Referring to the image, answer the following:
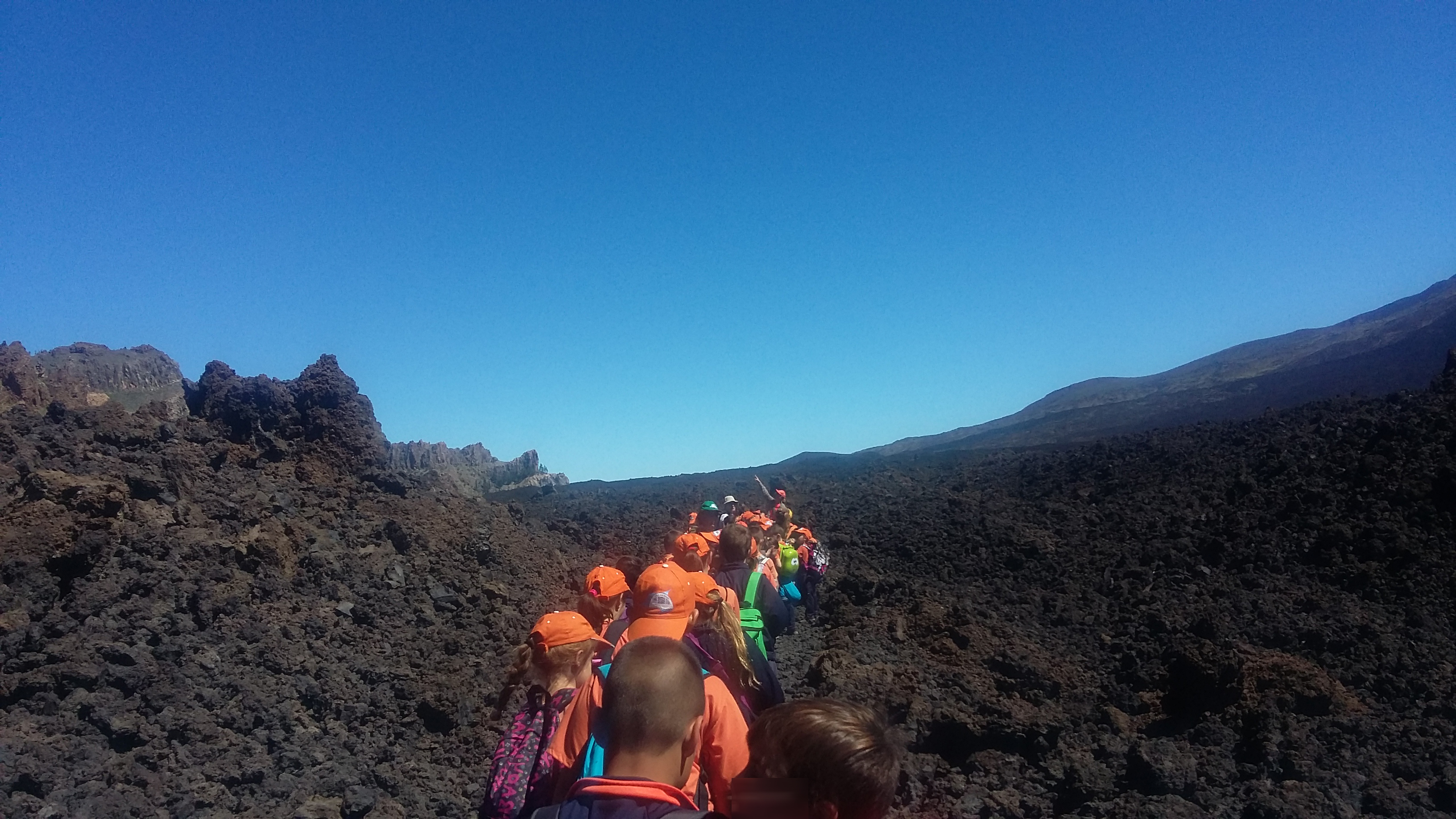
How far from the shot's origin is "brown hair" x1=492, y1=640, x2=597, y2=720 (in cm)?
267

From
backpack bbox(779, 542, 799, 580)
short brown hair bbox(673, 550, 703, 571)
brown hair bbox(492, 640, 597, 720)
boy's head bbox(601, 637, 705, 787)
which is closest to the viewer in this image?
boy's head bbox(601, 637, 705, 787)

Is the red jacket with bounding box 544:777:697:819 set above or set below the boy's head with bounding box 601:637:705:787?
below

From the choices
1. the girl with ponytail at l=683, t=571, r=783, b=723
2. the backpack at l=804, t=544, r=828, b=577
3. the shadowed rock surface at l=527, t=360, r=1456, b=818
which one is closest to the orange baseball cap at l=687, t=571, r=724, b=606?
the girl with ponytail at l=683, t=571, r=783, b=723

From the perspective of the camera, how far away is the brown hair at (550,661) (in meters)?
2.67

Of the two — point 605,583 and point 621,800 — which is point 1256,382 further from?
point 621,800

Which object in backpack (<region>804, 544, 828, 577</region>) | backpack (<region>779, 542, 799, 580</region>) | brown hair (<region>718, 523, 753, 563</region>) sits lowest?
backpack (<region>804, 544, 828, 577</region>)

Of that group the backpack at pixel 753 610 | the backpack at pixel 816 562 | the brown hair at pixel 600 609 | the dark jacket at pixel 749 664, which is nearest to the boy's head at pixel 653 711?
the dark jacket at pixel 749 664

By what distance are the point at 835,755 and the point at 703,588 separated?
2.11 meters

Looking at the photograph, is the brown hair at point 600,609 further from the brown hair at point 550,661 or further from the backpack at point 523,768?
the backpack at point 523,768

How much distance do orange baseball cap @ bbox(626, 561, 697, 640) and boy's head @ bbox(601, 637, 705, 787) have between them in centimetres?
132

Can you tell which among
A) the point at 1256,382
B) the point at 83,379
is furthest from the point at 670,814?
the point at 1256,382

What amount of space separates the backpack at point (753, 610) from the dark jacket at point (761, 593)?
1 cm

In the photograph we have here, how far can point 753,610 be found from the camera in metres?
4.92

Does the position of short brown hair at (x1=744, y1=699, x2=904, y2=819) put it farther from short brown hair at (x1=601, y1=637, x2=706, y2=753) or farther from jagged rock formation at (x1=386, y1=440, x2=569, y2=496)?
jagged rock formation at (x1=386, y1=440, x2=569, y2=496)
